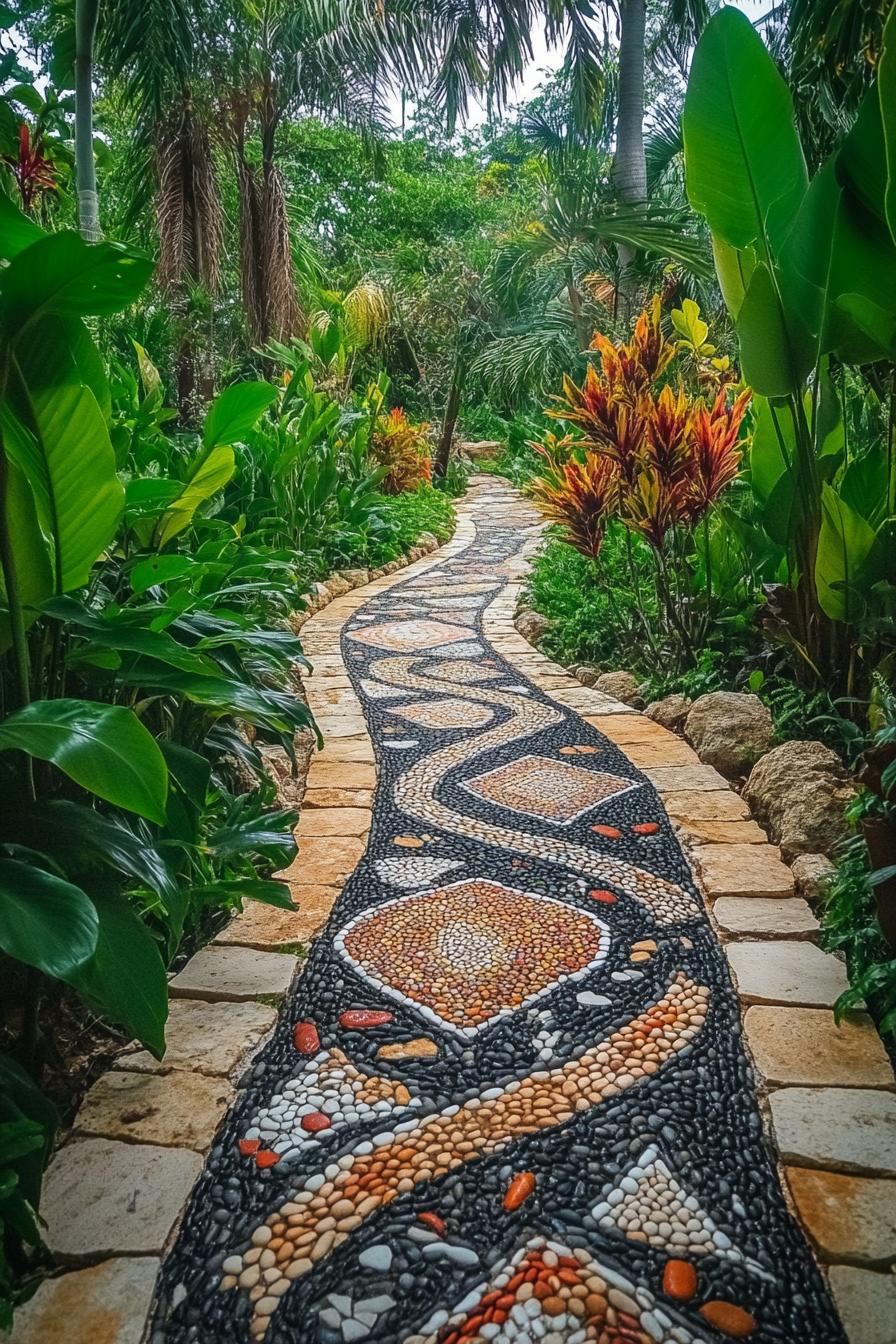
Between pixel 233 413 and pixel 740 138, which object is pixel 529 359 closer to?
pixel 740 138

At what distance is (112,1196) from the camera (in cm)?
118

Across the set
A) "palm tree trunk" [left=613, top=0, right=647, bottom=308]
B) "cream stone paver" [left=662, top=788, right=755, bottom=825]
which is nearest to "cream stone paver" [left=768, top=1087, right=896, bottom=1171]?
"cream stone paver" [left=662, top=788, right=755, bottom=825]

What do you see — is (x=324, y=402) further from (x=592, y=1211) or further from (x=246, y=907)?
(x=592, y=1211)

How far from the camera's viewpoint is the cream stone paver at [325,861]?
2.12 metres

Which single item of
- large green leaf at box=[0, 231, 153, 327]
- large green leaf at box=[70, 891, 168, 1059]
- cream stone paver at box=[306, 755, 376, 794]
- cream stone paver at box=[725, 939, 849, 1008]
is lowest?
cream stone paver at box=[306, 755, 376, 794]

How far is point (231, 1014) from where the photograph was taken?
1586 mm

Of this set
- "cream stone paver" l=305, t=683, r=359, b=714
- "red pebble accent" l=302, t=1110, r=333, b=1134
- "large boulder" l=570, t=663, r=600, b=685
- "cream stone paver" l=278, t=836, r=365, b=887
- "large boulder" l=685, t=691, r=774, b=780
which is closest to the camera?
"red pebble accent" l=302, t=1110, r=333, b=1134

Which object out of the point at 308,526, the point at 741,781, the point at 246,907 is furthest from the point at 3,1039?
the point at 308,526

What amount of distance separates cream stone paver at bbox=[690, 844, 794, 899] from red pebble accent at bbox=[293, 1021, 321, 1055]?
95cm

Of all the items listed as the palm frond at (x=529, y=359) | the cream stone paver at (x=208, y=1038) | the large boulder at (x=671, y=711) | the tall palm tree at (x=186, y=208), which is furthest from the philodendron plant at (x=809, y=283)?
the palm frond at (x=529, y=359)

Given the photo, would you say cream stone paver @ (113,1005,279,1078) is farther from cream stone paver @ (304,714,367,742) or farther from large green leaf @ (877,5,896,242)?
large green leaf @ (877,5,896,242)

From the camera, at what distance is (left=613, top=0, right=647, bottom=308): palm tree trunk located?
824 centimetres

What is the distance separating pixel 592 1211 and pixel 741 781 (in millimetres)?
1776

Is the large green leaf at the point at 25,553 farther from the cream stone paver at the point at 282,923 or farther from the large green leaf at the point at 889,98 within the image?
the large green leaf at the point at 889,98
